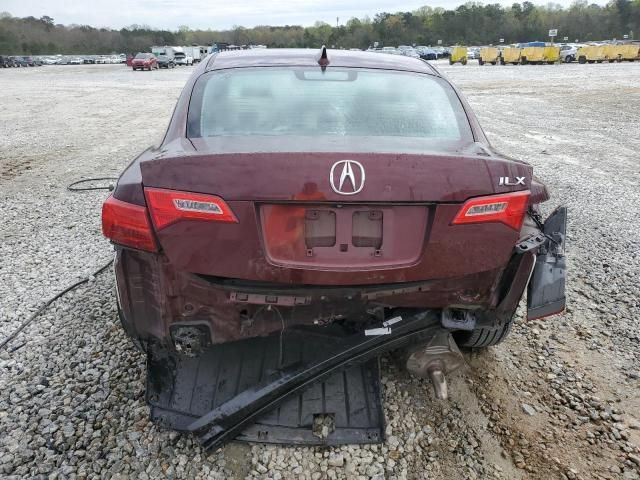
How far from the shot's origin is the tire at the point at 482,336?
2.73m

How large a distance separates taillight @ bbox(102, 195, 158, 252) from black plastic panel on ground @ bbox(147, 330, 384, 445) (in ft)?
2.08

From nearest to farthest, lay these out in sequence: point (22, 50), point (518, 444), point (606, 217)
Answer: point (518, 444) → point (606, 217) → point (22, 50)

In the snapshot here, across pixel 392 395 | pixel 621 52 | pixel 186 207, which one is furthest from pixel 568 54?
→ pixel 186 207

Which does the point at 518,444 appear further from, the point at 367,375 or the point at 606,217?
the point at 606,217

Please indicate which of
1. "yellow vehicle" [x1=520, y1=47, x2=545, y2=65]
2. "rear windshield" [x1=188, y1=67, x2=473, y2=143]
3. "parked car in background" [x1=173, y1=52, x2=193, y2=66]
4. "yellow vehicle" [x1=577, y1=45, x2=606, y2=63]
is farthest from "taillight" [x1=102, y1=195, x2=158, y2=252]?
"parked car in background" [x1=173, y1=52, x2=193, y2=66]

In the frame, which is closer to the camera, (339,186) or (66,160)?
(339,186)

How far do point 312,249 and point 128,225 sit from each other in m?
0.74

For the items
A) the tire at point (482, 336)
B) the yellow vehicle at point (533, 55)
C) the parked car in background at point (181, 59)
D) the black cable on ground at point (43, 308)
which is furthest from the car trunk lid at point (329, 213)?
the parked car in background at point (181, 59)

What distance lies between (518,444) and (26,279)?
3.76m

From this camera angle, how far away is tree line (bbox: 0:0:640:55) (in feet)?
331

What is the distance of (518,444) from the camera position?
2.47 metres

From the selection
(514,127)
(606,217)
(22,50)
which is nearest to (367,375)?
(606,217)

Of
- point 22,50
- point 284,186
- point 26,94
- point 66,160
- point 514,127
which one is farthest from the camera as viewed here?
point 22,50

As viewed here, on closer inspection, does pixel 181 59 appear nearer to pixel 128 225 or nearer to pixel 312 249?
pixel 128 225
